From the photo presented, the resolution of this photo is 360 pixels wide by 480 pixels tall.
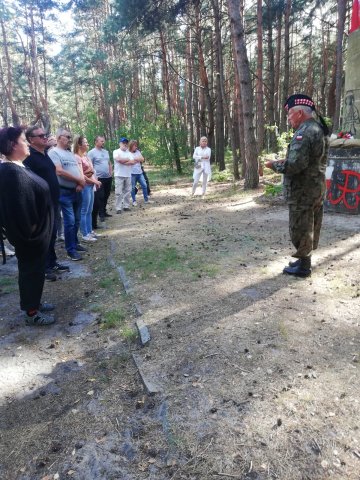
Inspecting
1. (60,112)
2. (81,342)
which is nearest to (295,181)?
(81,342)

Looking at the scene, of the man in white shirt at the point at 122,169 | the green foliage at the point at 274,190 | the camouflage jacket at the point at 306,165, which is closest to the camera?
the camouflage jacket at the point at 306,165

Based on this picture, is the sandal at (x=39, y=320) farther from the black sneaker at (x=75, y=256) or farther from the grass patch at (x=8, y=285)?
the black sneaker at (x=75, y=256)

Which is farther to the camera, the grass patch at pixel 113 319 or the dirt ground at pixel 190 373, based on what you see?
the grass patch at pixel 113 319

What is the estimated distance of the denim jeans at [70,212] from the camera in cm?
612

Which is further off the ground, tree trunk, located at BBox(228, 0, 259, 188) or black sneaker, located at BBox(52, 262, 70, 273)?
tree trunk, located at BBox(228, 0, 259, 188)

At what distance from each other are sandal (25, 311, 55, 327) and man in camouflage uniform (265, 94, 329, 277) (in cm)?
308

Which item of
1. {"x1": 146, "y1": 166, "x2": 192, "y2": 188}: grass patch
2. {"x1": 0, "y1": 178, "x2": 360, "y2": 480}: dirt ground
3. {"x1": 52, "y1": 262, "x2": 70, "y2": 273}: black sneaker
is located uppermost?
{"x1": 146, "y1": 166, "x2": 192, "y2": 188}: grass patch

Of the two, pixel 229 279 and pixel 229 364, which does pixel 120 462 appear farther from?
pixel 229 279

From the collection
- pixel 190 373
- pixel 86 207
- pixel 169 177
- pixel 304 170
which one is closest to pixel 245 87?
pixel 86 207

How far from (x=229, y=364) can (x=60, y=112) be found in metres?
52.4

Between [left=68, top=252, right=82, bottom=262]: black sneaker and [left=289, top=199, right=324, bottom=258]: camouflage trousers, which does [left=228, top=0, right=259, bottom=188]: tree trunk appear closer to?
[left=68, top=252, right=82, bottom=262]: black sneaker

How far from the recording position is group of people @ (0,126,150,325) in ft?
12.2

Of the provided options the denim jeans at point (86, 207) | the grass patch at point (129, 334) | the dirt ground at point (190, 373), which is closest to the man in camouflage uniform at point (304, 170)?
the dirt ground at point (190, 373)

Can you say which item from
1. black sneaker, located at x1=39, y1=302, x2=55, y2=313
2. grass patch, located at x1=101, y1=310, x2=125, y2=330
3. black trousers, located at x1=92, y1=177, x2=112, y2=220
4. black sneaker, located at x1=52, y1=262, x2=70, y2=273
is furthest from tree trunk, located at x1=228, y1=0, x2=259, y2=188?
black sneaker, located at x1=39, y1=302, x2=55, y2=313
